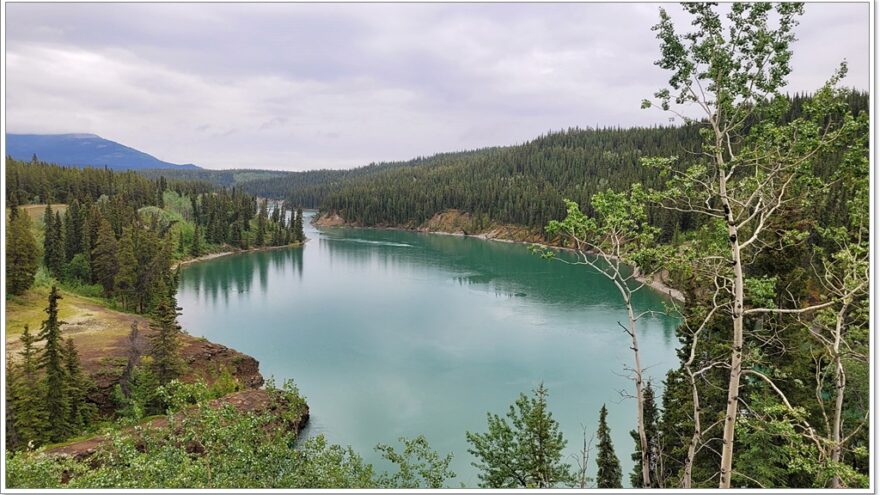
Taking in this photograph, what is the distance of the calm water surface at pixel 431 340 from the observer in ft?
90.4

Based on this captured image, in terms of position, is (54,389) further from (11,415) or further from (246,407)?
(246,407)

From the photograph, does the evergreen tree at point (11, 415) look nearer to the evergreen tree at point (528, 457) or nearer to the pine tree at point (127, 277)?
the evergreen tree at point (528, 457)

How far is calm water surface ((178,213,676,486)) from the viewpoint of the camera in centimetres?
2755

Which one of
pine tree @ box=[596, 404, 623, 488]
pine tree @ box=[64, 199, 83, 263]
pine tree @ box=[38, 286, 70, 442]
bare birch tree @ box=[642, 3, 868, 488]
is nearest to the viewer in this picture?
bare birch tree @ box=[642, 3, 868, 488]

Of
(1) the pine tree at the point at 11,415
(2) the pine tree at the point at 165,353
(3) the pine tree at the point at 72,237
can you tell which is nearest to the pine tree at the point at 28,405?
(1) the pine tree at the point at 11,415

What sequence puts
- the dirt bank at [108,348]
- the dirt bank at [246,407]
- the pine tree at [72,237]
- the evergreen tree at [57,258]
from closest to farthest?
1. the dirt bank at [246,407]
2. the dirt bank at [108,348]
3. the evergreen tree at [57,258]
4. the pine tree at [72,237]

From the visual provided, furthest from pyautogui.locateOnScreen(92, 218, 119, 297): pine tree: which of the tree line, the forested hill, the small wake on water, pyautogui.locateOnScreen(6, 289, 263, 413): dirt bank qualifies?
the forested hill

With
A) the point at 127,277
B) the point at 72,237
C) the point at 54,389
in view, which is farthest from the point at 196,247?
the point at 54,389

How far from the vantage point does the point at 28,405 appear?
21109mm

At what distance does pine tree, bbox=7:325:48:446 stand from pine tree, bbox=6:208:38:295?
80.5ft

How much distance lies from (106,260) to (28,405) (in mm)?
37945

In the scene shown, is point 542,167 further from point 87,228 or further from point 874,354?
point 874,354

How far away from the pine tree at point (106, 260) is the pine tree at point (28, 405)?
34.4 m

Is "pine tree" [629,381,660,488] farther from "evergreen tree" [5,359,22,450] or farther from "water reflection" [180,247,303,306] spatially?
"water reflection" [180,247,303,306]
